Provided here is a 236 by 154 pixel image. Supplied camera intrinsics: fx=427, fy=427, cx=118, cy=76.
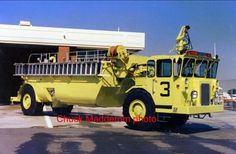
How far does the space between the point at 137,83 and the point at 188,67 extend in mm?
2079

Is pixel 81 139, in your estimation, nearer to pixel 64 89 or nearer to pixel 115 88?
pixel 115 88

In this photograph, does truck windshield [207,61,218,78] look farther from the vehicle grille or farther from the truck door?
the truck door

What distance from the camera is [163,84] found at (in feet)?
47.3

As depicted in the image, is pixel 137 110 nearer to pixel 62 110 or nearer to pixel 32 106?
pixel 32 106

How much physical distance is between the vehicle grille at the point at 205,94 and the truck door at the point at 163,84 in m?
1.08

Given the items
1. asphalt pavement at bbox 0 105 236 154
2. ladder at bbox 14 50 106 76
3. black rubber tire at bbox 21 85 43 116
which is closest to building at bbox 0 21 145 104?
ladder at bbox 14 50 106 76

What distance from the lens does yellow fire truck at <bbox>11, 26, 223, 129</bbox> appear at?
14.2 m

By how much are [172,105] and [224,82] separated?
35142 millimetres

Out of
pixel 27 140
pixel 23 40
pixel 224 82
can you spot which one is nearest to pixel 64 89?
pixel 27 140

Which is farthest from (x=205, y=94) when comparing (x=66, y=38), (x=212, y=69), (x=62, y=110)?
(x=66, y=38)

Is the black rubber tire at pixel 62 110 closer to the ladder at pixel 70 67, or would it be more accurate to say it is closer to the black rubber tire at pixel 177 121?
the ladder at pixel 70 67

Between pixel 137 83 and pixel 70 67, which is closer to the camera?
pixel 137 83

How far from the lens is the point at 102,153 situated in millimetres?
9781

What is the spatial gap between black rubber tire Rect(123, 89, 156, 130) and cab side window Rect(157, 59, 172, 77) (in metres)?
0.88
